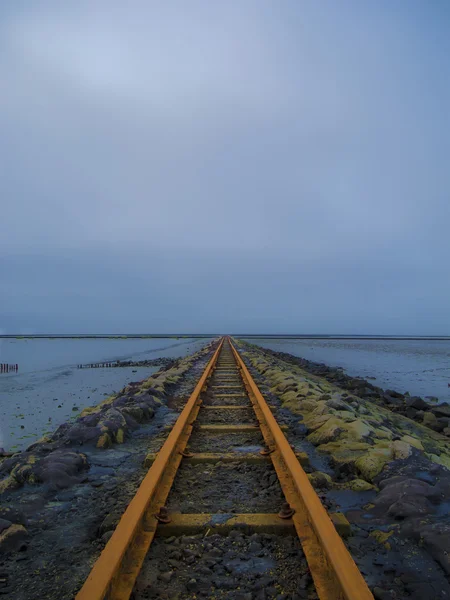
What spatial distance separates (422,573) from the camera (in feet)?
6.97

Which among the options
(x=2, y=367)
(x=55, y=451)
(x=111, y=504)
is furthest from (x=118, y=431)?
(x=2, y=367)

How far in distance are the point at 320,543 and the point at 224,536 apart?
0.66 meters

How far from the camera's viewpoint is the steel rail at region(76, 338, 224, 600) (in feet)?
5.98

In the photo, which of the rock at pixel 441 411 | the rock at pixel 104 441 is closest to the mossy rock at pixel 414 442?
the rock at pixel 104 441

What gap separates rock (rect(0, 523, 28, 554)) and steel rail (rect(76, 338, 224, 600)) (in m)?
0.69

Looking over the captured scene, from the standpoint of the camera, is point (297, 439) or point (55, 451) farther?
point (297, 439)

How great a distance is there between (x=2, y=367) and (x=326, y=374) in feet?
62.1

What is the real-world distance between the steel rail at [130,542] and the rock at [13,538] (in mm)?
693

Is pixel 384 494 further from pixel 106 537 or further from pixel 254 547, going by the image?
pixel 106 537

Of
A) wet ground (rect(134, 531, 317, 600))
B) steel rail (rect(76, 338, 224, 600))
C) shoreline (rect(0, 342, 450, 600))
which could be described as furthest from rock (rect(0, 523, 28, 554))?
wet ground (rect(134, 531, 317, 600))

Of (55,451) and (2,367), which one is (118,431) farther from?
(2,367)

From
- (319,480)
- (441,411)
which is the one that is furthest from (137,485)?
(441,411)

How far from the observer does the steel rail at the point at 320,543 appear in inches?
70.6

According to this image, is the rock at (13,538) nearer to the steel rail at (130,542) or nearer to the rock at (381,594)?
the steel rail at (130,542)
